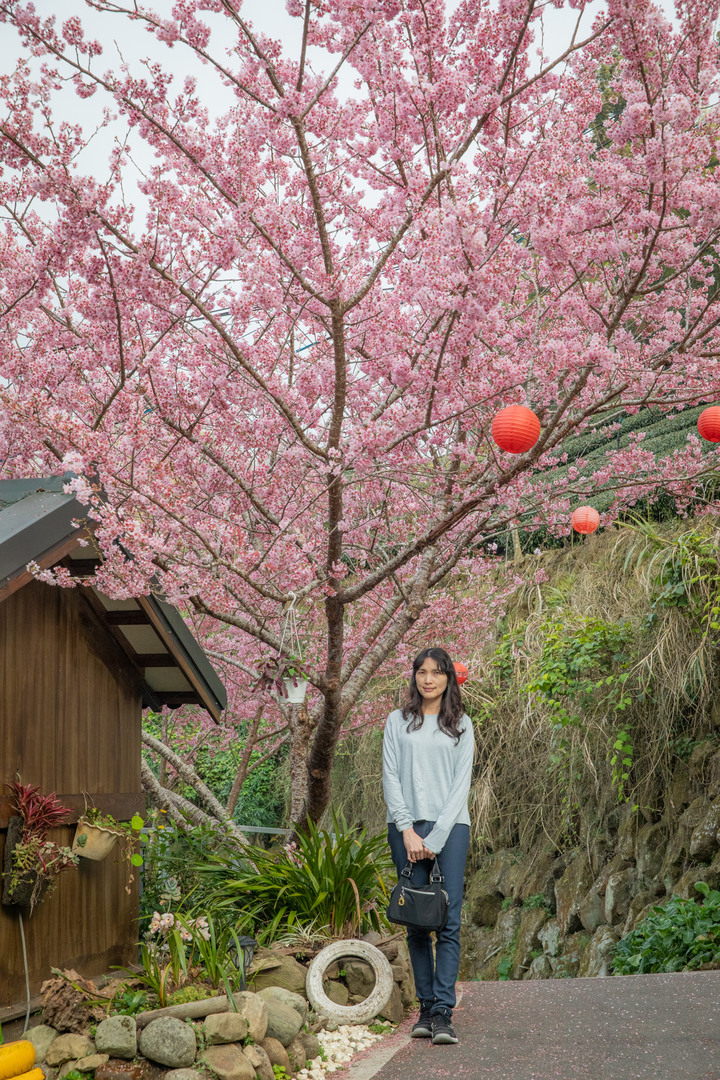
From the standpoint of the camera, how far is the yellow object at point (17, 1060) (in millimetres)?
3193

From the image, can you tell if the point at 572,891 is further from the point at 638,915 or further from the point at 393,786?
the point at 393,786

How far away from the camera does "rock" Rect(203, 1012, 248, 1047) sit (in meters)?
3.47

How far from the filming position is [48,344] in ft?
18.3

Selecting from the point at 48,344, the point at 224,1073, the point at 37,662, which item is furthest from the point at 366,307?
the point at 224,1073

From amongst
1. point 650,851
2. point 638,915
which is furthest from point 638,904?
point 650,851

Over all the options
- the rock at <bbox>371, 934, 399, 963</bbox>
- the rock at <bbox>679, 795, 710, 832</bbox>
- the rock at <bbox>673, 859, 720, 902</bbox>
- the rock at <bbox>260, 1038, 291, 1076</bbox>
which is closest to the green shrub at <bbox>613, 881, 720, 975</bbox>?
the rock at <bbox>673, 859, 720, 902</bbox>

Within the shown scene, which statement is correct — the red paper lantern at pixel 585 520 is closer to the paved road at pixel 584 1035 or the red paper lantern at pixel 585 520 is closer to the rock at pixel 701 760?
the rock at pixel 701 760

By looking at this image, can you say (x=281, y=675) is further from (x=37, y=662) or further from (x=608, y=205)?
(x=608, y=205)

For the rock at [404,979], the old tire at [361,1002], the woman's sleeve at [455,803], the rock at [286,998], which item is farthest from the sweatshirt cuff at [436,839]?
the rock at [404,979]

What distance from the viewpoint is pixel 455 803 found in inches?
149

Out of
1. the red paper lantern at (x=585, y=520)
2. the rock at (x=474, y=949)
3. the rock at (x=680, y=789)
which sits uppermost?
the red paper lantern at (x=585, y=520)

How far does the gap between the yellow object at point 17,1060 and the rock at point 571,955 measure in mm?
4766

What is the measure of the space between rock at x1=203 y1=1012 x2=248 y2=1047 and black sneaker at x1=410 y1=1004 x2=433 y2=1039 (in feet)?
2.68

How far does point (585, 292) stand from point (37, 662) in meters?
3.39
